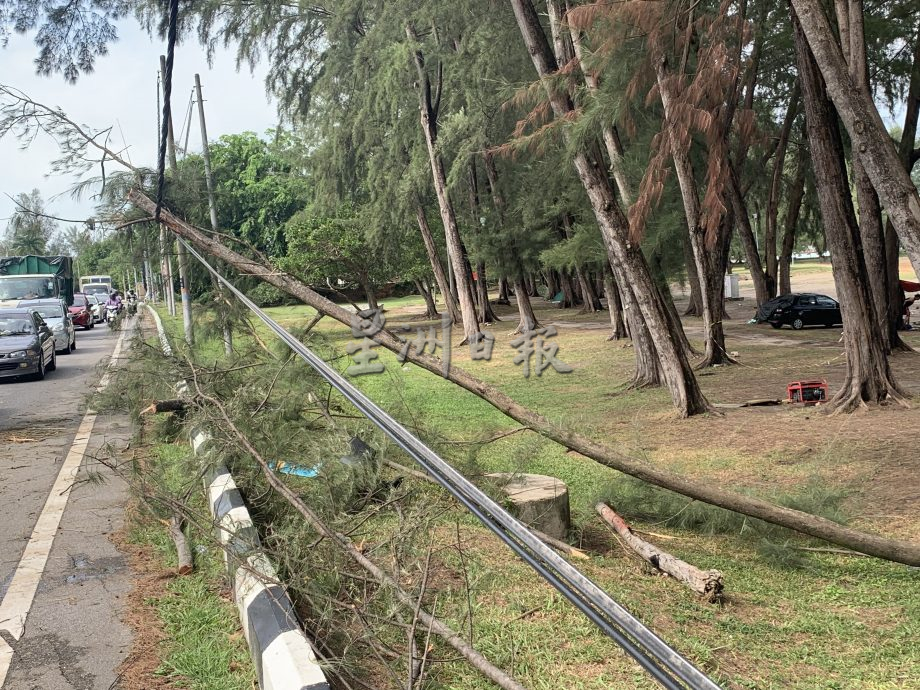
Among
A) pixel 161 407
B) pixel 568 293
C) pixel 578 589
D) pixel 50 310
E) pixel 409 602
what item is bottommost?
pixel 409 602

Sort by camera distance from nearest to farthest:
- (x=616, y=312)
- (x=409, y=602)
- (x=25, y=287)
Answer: (x=409, y=602)
(x=616, y=312)
(x=25, y=287)

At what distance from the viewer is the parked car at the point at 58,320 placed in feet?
88.4

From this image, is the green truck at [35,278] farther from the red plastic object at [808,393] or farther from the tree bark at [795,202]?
the red plastic object at [808,393]

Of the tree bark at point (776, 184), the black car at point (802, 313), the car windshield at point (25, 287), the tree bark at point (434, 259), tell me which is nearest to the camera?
the tree bark at point (776, 184)

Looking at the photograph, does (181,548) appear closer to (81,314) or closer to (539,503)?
(539,503)

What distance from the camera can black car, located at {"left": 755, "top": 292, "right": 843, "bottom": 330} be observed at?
1184 inches

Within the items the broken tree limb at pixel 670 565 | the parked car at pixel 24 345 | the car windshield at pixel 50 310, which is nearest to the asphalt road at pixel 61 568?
the broken tree limb at pixel 670 565

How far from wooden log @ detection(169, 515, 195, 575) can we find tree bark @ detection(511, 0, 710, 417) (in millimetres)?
7711

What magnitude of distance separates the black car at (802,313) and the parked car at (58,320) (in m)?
22.1

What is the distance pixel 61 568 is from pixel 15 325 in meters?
16.2

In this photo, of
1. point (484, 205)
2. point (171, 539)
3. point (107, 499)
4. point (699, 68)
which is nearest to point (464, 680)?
point (171, 539)

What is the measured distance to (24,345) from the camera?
63.4 ft

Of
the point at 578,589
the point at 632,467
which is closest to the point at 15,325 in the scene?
the point at 632,467

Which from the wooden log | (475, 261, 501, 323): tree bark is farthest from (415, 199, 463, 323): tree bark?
the wooden log
